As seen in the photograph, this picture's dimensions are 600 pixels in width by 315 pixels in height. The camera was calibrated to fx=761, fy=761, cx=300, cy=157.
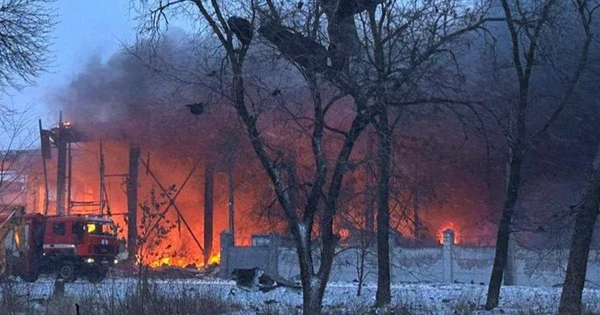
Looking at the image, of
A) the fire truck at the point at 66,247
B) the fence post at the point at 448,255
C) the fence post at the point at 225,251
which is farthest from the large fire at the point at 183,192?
the fence post at the point at 448,255

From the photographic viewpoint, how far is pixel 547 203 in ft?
108

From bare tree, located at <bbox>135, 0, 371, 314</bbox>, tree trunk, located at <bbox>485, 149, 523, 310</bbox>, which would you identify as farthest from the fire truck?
bare tree, located at <bbox>135, 0, 371, 314</bbox>

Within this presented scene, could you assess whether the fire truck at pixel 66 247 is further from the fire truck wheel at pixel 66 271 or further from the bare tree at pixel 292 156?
the bare tree at pixel 292 156

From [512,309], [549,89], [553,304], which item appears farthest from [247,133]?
[549,89]

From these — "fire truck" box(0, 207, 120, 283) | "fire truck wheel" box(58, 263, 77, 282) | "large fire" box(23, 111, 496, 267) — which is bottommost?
"fire truck wheel" box(58, 263, 77, 282)

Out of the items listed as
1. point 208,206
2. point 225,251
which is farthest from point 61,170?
point 225,251

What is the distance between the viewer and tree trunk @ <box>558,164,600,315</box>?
1380 cm

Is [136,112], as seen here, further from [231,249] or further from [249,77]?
[249,77]

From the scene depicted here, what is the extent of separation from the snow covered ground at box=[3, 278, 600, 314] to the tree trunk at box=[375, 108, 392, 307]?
1.56 ft

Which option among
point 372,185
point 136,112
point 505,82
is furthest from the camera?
point 136,112

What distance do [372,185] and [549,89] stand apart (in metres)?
13.2

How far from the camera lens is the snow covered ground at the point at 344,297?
1429 cm

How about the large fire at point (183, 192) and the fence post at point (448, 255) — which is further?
the large fire at point (183, 192)

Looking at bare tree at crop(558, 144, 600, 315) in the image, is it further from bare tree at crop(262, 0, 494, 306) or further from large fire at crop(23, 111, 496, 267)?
large fire at crop(23, 111, 496, 267)
